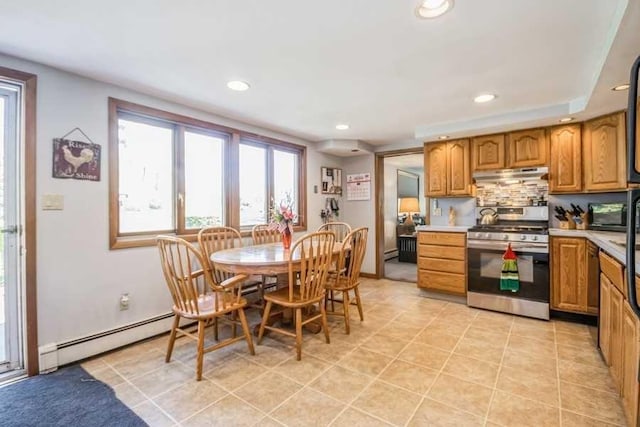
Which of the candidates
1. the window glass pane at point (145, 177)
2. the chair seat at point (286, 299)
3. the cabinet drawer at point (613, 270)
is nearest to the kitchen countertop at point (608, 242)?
the cabinet drawer at point (613, 270)

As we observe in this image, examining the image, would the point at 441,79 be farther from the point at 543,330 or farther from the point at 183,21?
the point at 543,330

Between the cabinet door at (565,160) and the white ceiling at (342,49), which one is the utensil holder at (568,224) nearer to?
the cabinet door at (565,160)

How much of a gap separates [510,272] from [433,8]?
2.78m

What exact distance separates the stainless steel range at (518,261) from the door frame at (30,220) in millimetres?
3952

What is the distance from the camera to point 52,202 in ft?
7.26

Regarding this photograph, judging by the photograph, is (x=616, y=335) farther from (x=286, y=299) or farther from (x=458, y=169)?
(x=458, y=169)

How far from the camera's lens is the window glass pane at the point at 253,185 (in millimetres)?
3777

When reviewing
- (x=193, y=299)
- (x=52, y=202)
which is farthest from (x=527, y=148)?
(x=52, y=202)

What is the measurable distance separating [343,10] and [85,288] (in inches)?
103

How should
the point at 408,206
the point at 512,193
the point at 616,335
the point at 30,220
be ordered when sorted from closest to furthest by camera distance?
the point at 616,335 < the point at 30,220 < the point at 512,193 < the point at 408,206

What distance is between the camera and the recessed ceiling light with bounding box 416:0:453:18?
1.53 m

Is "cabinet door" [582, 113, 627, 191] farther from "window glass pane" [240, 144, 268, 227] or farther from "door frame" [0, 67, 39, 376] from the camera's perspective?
"door frame" [0, 67, 39, 376]

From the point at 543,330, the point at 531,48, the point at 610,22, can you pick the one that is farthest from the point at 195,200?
the point at 543,330

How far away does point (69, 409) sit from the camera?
176cm
